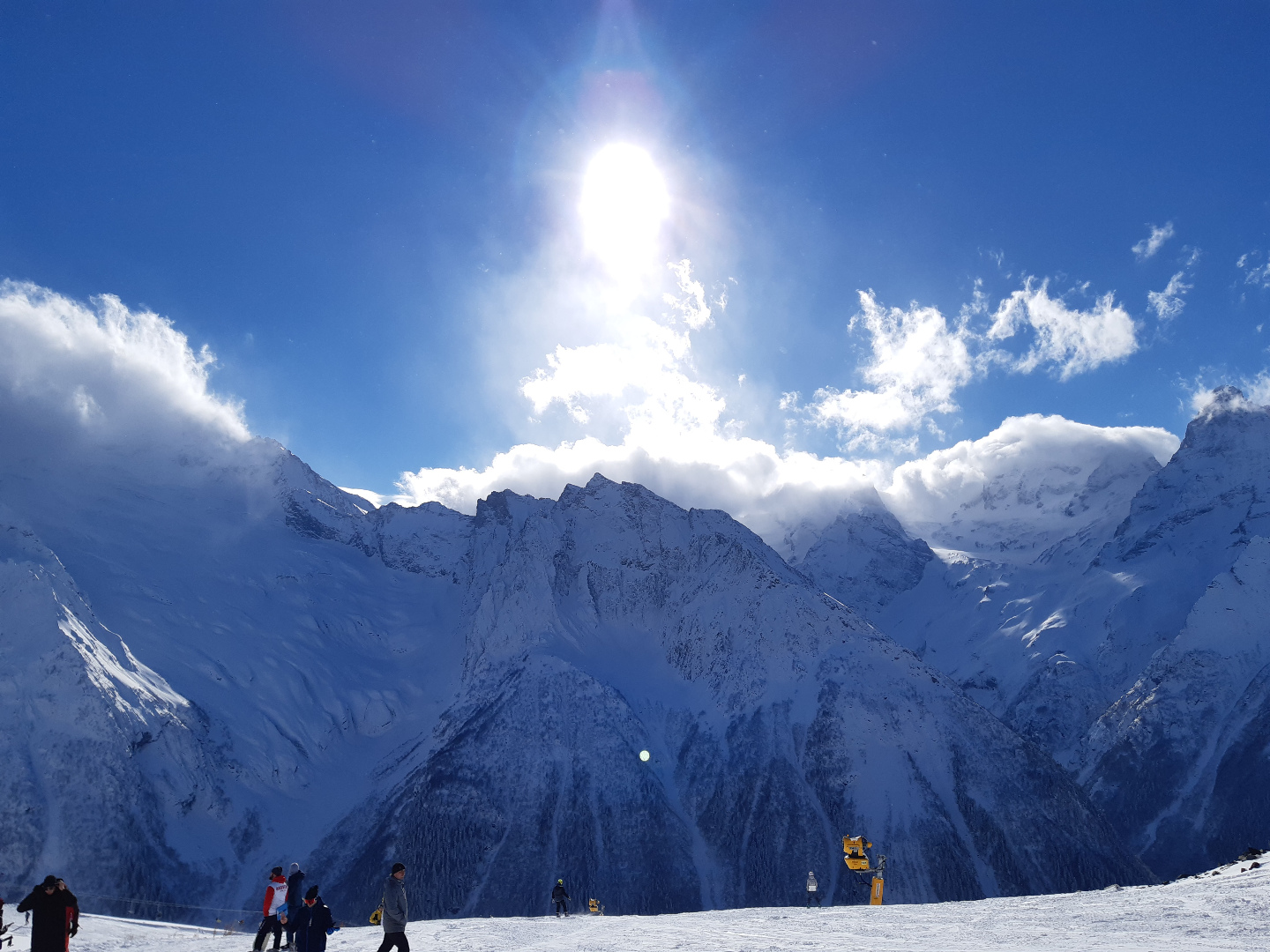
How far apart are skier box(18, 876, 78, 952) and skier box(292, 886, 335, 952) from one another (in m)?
5.50

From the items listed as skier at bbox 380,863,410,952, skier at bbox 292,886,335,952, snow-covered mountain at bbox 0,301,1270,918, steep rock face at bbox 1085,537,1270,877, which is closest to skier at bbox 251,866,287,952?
skier at bbox 292,886,335,952

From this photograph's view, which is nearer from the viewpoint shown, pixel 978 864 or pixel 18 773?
pixel 18 773

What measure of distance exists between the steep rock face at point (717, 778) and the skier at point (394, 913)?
353 feet

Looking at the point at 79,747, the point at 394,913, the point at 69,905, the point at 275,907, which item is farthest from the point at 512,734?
the point at 394,913

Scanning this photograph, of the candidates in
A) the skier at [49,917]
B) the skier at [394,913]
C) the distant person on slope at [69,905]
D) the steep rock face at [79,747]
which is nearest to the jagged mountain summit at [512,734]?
the steep rock face at [79,747]

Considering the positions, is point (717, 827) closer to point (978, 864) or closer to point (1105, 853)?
point (978, 864)

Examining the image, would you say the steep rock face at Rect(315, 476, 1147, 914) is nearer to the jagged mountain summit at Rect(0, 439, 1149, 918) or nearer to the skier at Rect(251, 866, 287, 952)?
the jagged mountain summit at Rect(0, 439, 1149, 918)

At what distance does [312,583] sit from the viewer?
616 ft

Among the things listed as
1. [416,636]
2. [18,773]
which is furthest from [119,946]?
[416,636]

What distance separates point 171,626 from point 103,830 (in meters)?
45.0

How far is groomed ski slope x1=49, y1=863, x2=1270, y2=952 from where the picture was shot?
22.6m

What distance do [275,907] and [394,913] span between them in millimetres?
10337

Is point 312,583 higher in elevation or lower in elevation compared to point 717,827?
higher

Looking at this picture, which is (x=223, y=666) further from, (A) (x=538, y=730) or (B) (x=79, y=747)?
(A) (x=538, y=730)
